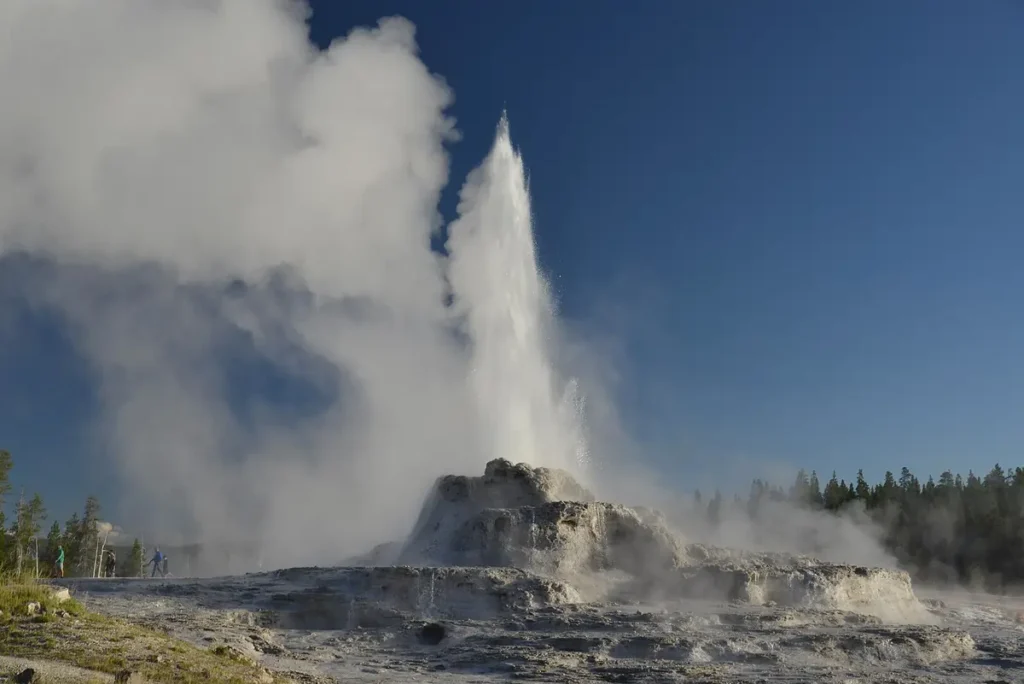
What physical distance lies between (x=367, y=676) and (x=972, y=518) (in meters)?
62.1

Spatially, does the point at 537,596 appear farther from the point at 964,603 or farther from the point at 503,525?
the point at 964,603

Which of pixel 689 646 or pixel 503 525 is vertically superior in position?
pixel 503 525

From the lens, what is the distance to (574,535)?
26406 mm

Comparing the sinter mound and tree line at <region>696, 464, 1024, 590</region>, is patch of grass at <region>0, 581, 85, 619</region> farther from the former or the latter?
tree line at <region>696, 464, 1024, 590</region>

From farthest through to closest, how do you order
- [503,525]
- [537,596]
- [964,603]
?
[964,603]
[503,525]
[537,596]

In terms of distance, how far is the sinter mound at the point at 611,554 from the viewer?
25391mm

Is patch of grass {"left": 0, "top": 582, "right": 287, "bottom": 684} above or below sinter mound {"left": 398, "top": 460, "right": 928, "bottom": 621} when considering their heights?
below

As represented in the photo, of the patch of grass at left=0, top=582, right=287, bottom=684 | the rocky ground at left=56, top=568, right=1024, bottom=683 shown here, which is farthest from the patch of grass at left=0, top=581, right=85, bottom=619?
the rocky ground at left=56, top=568, right=1024, bottom=683

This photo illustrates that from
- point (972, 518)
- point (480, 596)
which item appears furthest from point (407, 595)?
point (972, 518)

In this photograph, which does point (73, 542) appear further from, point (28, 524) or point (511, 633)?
point (511, 633)

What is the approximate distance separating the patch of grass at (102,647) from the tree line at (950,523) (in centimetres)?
4206

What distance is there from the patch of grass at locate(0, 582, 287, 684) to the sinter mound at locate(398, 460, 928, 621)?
38.7 feet

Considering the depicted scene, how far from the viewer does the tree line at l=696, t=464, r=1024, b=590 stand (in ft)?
194

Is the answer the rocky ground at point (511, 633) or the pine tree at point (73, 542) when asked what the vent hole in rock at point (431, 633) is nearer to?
the rocky ground at point (511, 633)
